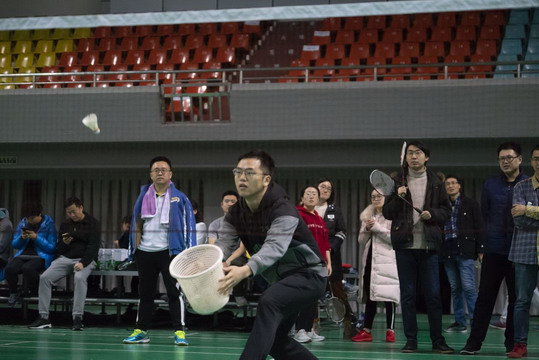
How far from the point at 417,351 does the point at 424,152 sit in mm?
1865

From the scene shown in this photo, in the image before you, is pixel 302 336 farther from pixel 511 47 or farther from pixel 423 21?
pixel 423 21

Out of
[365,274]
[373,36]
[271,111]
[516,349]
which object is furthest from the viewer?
[373,36]

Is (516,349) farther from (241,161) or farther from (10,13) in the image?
(10,13)

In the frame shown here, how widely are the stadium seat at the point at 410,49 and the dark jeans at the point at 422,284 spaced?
8710 millimetres

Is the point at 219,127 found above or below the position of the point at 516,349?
above

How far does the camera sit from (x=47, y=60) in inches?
667

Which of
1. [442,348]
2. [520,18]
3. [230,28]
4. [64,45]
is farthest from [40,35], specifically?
[442,348]

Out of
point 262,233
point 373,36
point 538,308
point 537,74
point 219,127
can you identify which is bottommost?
point 538,308

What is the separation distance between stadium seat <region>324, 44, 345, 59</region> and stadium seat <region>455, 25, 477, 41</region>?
221cm

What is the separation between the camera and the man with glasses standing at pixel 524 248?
6.84 m

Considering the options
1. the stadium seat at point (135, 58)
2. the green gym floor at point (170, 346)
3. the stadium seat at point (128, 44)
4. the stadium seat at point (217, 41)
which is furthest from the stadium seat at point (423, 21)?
the green gym floor at point (170, 346)

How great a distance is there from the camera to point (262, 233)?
4.87 meters

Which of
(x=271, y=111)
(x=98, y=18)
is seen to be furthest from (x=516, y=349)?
(x=271, y=111)

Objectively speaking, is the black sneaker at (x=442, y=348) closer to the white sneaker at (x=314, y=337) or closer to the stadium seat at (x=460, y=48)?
the white sneaker at (x=314, y=337)
